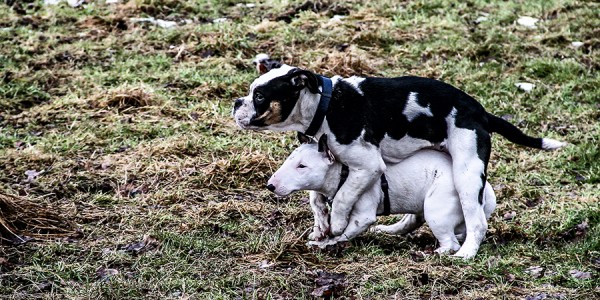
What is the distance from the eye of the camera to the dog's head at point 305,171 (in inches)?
246

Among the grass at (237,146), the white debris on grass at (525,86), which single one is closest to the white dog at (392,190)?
the grass at (237,146)

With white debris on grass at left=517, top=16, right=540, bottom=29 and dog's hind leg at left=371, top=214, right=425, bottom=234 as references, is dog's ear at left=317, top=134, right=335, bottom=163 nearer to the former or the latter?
dog's hind leg at left=371, top=214, right=425, bottom=234

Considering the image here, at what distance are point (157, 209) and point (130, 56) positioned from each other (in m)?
4.37

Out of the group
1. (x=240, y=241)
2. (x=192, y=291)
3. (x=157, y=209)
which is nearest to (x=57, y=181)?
(x=157, y=209)

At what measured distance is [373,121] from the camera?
6262 mm

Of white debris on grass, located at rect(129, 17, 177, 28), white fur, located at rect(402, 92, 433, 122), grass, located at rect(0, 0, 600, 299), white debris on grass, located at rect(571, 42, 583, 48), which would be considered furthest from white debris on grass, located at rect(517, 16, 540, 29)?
white fur, located at rect(402, 92, 433, 122)

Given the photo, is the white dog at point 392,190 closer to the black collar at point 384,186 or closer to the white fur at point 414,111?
the black collar at point 384,186

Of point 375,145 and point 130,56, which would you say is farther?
point 130,56

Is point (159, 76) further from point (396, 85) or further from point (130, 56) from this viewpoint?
point (396, 85)

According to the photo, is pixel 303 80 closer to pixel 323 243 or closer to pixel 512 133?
pixel 323 243

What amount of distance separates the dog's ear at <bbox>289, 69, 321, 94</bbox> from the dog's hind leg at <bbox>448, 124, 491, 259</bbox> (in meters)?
1.05

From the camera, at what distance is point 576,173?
8.28m

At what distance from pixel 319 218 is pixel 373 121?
0.82 metres

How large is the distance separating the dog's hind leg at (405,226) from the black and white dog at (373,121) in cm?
58
